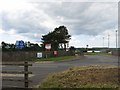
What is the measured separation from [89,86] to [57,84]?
4.30 ft

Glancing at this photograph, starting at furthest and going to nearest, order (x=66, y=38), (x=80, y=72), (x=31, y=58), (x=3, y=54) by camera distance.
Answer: (x=66, y=38)
(x=31, y=58)
(x=3, y=54)
(x=80, y=72)

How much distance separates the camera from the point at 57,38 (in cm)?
8094

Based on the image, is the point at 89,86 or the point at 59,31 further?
the point at 59,31

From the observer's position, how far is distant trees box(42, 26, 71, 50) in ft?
263

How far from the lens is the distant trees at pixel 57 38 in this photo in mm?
80125

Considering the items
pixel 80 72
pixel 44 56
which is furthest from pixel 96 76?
pixel 44 56

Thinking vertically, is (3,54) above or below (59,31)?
below

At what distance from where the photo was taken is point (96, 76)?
11.3 m

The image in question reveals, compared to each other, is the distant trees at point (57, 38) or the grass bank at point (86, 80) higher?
the distant trees at point (57, 38)

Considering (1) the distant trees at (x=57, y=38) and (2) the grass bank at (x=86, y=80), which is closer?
(2) the grass bank at (x=86, y=80)

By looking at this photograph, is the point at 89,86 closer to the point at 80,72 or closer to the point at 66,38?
the point at 80,72

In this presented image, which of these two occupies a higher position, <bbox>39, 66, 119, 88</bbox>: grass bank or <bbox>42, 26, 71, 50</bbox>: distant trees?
<bbox>42, 26, 71, 50</bbox>: distant trees

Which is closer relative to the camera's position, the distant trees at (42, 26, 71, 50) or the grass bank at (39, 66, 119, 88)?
the grass bank at (39, 66, 119, 88)

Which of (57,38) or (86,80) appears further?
(57,38)
